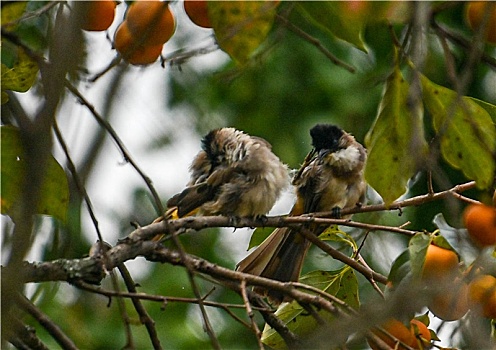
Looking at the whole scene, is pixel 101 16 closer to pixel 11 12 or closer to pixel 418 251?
pixel 11 12

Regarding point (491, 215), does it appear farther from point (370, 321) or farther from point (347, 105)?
point (347, 105)

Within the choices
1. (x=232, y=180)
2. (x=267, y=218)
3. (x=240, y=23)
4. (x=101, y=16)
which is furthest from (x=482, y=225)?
(x=232, y=180)

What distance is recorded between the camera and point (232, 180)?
125 inches

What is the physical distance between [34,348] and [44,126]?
1068 millimetres

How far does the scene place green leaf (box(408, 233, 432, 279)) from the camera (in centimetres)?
163

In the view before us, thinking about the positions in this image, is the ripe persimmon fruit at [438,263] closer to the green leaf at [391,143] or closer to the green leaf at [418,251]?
the green leaf at [418,251]

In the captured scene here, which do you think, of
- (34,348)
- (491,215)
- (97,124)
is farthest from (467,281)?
(34,348)

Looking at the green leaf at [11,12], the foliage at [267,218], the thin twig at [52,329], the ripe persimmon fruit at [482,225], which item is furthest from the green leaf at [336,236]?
the green leaf at [11,12]

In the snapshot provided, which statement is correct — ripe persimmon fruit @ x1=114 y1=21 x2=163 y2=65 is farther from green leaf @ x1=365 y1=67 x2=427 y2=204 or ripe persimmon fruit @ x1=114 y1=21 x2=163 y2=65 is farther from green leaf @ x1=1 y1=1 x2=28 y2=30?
green leaf @ x1=365 y1=67 x2=427 y2=204

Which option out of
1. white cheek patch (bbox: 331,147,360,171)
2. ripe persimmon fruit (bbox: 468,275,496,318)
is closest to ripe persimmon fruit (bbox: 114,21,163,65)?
ripe persimmon fruit (bbox: 468,275,496,318)

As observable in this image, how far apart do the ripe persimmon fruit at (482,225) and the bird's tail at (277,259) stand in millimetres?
1385

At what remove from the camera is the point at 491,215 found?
1.51 metres

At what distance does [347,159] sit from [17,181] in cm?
184

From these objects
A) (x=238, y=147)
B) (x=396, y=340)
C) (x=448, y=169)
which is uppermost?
(x=238, y=147)
